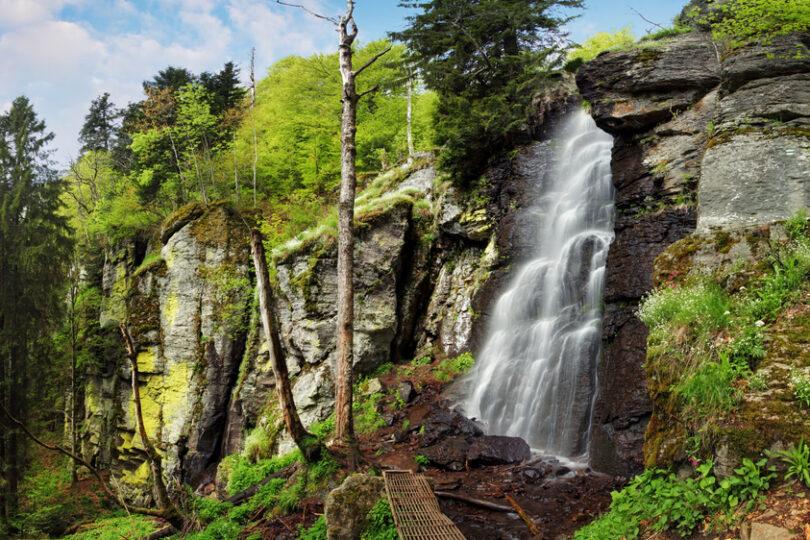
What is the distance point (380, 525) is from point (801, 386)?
4.65m

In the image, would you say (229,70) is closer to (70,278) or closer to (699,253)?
(70,278)

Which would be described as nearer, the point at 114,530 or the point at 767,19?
the point at 767,19

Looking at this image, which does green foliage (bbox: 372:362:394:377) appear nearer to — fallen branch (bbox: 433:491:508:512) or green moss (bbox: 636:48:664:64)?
fallen branch (bbox: 433:491:508:512)

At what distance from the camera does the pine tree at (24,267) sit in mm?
12227

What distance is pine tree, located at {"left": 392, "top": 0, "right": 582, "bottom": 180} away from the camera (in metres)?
13.7

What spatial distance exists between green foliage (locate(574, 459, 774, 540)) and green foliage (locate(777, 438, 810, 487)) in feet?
0.49

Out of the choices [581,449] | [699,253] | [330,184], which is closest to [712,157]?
[699,253]

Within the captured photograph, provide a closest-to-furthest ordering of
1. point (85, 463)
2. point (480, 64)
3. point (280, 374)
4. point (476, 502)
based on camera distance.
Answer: point (476, 502)
point (85, 463)
point (280, 374)
point (480, 64)

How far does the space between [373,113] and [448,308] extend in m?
15.0

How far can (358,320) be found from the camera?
42.6 ft

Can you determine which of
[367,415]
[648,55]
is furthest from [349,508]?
[648,55]

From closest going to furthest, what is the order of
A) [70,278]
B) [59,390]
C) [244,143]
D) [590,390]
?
[590,390] → [70,278] → [59,390] → [244,143]

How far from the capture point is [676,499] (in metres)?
3.87

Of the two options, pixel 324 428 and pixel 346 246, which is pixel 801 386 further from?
pixel 324 428
